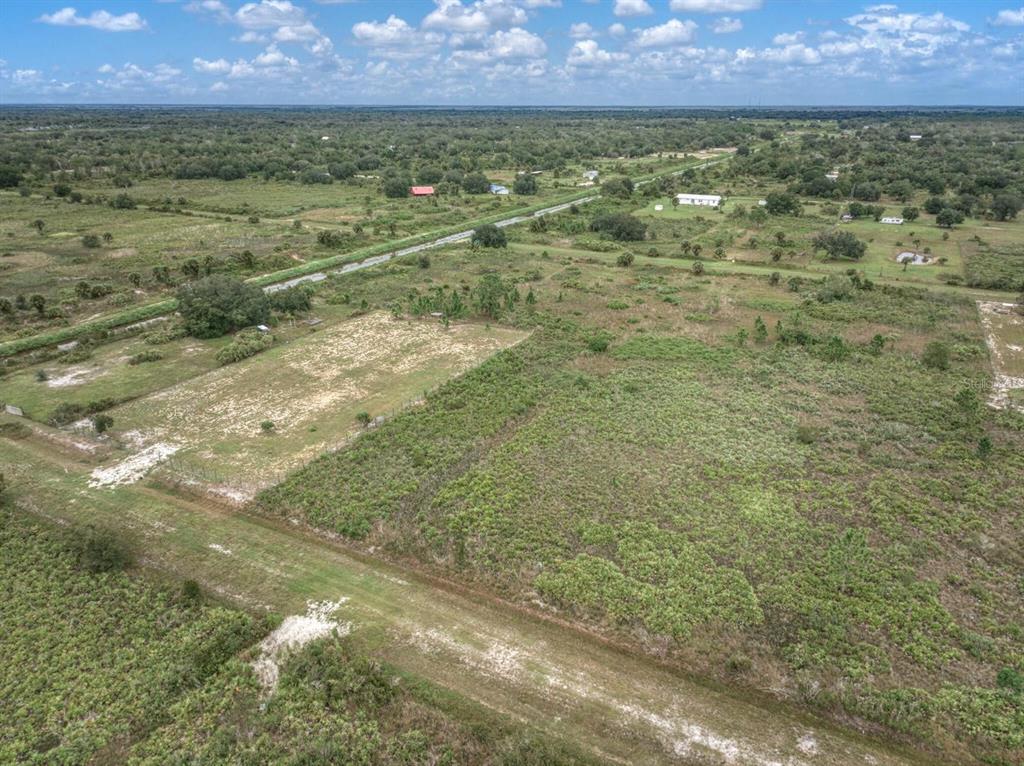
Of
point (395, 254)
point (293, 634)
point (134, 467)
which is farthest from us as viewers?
point (395, 254)

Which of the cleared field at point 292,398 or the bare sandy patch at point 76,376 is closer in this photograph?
the cleared field at point 292,398

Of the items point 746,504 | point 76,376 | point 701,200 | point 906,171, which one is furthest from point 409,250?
point 906,171

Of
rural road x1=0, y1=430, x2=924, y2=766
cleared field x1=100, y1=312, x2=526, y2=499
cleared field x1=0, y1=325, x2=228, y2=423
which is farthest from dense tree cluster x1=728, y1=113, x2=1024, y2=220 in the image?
cleared field x1=0, y1=325, x2=228, y2=423

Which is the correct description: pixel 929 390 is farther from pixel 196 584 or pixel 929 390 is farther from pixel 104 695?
pixel 104 695

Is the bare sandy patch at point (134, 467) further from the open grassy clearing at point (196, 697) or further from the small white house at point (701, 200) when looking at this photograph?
the small white house at point (701, 200)

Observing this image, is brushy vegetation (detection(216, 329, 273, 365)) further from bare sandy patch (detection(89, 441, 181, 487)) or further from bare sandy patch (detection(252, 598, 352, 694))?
bare sandy patch (detection(252, 598, 352, 694))

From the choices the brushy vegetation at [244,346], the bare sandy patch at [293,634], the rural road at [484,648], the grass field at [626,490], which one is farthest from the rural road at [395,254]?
the bare sandy patch at [293,634]

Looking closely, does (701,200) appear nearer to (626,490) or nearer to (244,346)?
(244,346)
